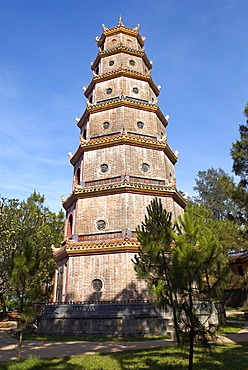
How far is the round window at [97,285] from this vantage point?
51.7 ft

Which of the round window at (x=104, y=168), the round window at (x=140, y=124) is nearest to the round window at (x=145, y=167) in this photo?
the round window at (x=104, y=168)

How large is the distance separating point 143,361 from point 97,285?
25.5 feet

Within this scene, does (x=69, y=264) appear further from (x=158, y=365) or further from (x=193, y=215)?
(x=193, y=215)

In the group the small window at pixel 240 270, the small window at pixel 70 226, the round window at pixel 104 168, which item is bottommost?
the small window at pixel 240 270

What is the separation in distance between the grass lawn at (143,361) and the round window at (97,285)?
19.7ft

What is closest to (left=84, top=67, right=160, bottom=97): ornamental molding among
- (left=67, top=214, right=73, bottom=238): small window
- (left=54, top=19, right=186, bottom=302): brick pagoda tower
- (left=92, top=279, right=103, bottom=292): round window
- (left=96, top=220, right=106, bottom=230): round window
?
(left=54, top=19, right=186, bottom=302): brick pagoda tower

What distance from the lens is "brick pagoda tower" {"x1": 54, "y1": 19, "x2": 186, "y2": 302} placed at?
1590 centimetres

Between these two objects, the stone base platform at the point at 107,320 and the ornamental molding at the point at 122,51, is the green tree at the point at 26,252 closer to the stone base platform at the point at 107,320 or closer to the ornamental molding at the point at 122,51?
the stone base platform at the point at 107,320

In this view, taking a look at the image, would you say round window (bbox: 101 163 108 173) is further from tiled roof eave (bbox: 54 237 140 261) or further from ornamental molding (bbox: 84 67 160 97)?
ornamental molding (bbox: 84 67 160 97)

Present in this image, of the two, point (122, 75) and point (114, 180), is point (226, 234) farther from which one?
point (122, 75)

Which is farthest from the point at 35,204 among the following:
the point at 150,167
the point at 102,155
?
the point at 150,167

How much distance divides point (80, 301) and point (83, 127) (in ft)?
46.8

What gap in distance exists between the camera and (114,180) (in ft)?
60.7

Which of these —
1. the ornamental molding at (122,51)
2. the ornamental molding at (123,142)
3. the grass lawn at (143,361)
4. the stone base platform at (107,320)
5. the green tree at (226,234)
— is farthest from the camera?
the green tree at (226,234)
